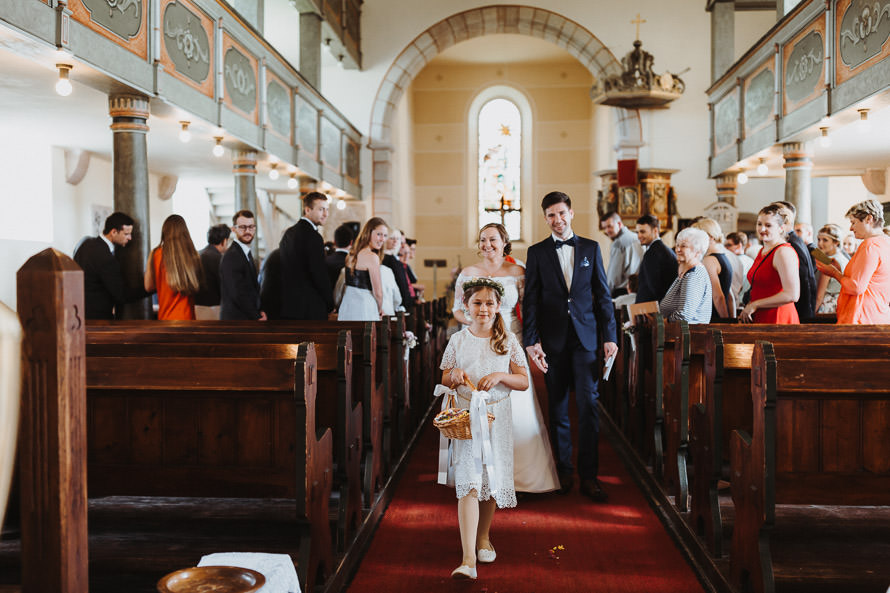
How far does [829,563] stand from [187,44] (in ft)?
20.6

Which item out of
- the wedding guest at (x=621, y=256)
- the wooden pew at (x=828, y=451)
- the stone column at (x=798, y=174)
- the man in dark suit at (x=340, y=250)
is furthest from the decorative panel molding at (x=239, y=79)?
the wooden pew at (x=828, y=451)

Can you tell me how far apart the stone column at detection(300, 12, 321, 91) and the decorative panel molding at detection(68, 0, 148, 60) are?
233 inches

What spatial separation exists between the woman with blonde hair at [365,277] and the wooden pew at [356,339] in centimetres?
97

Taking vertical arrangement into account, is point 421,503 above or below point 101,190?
below

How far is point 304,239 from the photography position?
5.38 metres

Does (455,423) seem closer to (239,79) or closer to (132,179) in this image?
(132,179)

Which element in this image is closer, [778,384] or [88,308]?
[778,384]

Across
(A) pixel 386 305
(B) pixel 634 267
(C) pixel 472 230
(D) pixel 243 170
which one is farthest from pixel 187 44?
(C) pixel 472 230

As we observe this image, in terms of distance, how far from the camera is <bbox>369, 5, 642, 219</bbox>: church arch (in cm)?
1355

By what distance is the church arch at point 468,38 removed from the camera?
13.6m

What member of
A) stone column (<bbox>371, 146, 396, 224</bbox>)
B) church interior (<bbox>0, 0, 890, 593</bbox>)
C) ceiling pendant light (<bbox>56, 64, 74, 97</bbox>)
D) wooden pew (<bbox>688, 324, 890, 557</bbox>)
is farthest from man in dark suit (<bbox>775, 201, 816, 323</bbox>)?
stone column (<bbox>371, 146, 396, 224</bbox>)

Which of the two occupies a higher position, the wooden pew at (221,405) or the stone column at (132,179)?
the stone column at (132,179)

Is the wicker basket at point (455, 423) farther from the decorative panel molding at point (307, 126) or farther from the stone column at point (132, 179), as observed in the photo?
the decorative panel molding at point (307, 126)

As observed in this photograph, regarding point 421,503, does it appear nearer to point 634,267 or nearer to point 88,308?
point 88,308
